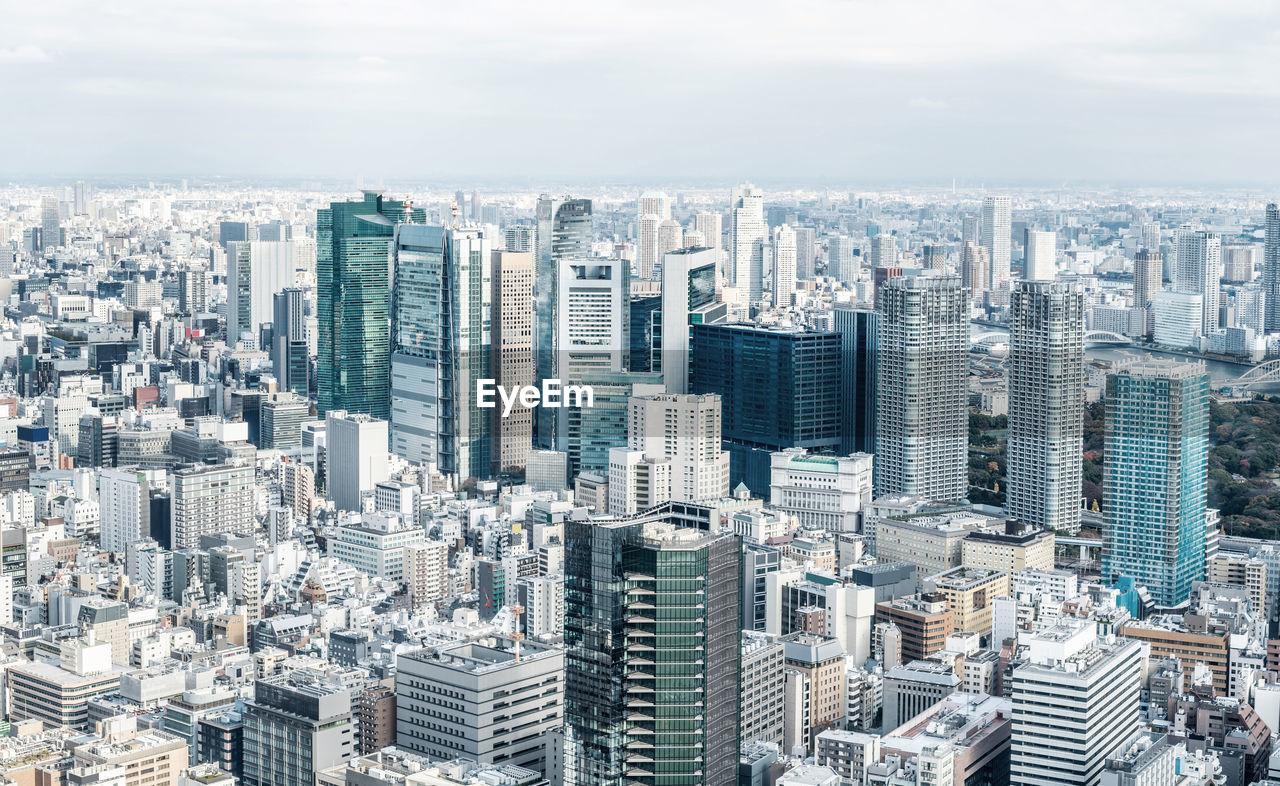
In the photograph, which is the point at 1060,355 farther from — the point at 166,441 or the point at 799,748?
the point at 166,441

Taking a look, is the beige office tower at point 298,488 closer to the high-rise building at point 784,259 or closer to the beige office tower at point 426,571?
the beige office tower at point 426,571

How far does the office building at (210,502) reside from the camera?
569 inches

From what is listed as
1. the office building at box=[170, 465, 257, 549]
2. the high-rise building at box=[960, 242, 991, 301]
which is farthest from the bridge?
the office building at box=[170, 465, 257, 549]

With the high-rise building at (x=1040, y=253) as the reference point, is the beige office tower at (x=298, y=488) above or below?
below

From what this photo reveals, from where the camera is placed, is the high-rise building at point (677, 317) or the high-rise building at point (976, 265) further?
the high-rise building at point (976, 265)

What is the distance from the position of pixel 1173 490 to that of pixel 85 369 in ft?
46.7

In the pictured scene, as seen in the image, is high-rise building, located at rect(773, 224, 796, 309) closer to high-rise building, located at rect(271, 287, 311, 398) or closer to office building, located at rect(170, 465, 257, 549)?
high-rise building, located at rect(271, 287, 311, 398)

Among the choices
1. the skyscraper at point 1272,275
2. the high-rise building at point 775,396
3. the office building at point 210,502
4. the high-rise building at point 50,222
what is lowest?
the office building at point 210,502

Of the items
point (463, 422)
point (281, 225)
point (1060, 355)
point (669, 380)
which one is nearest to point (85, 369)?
point (281, 225)

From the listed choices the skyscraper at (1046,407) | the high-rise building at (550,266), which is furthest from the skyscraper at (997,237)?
the skyscraper at (1046,407)

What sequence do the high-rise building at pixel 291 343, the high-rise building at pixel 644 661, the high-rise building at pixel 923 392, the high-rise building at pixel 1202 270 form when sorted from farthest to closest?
the high-rise building at pixel 291 343
the high-rise building at pixel 1202 270
the high-rise building at pixel 923 392
the high-rise building at pixel 644 661

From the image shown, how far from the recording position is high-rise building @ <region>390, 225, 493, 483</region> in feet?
56.6

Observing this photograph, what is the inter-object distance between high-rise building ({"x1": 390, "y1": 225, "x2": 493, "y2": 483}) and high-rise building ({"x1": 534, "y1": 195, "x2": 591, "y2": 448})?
0.52 meters

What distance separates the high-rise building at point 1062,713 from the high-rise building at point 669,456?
608cm
